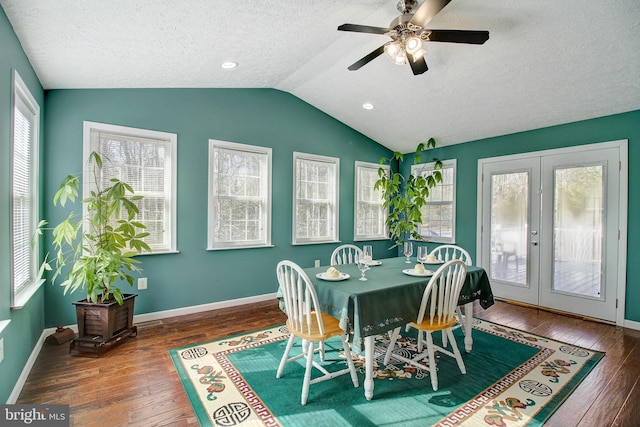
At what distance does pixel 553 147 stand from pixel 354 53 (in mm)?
2937

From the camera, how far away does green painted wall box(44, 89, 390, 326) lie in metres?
3.16

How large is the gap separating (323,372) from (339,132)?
3931 millimetres

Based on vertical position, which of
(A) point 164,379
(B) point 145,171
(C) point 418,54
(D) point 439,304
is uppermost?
(C) point 418,54

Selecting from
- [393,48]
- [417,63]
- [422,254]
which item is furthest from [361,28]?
[422,254]

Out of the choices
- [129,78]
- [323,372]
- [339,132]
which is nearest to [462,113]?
[339,132]

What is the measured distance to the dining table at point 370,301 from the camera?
2.08 meters

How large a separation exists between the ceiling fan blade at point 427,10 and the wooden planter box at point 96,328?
339cm

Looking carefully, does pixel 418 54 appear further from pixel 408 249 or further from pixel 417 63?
pixel 408 249

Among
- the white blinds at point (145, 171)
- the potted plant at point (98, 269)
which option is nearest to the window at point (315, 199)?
the white blinds at point (145, 171)

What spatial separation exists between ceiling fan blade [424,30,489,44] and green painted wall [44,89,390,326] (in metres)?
2.69

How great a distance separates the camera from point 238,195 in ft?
14.1

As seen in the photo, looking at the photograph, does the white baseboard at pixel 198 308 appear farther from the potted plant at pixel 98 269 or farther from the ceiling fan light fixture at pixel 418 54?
the ceiling fan light fixture at pixel 418 54

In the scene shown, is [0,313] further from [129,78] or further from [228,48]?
[228,48]

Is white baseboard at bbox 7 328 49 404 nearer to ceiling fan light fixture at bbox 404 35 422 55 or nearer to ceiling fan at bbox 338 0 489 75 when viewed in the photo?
ceiling fan at bbox 338 0 489 75
